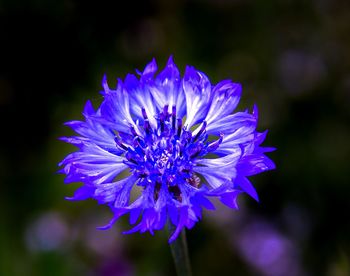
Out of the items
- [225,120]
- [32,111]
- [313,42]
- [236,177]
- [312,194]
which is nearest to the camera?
[236,177]

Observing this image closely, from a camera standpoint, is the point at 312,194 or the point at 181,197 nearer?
the point at 181,197

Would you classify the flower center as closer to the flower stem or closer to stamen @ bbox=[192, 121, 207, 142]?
stamen @ bbox=[192, 121, 207, 142]

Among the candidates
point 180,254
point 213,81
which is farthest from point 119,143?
point 213,81

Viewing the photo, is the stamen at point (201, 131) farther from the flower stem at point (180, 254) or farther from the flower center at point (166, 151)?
the flower stem at point (180, 254)

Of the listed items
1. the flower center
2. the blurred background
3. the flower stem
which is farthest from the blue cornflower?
the blurred background

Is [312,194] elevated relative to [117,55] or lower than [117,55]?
lower

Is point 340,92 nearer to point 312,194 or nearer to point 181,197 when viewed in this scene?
point 312,194

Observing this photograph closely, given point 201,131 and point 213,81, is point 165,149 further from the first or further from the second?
point 213,81

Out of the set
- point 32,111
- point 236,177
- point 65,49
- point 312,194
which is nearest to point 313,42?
point 312,194
